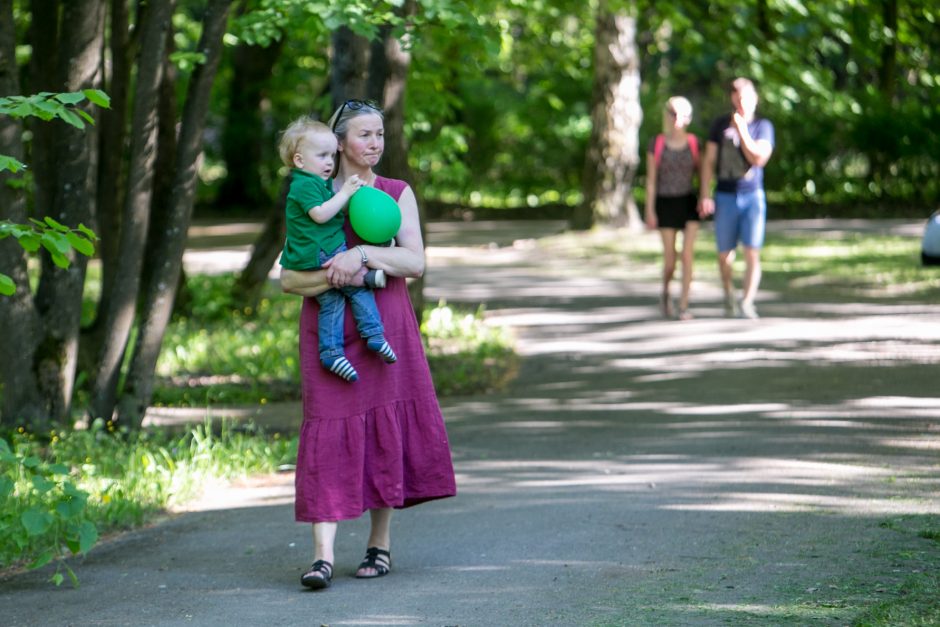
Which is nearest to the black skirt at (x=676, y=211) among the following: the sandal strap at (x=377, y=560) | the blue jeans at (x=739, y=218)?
the blue jeans at (x=739, y=218)

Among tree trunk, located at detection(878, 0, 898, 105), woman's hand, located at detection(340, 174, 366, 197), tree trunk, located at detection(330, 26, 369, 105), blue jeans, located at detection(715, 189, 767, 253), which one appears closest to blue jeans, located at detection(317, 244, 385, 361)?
woman's hand, located at detection(340, 174, 366, 197)

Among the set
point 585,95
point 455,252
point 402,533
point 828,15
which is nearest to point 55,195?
point 402,533

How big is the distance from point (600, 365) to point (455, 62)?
5.61 metres

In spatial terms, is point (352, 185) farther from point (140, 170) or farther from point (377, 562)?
point (140, 170)

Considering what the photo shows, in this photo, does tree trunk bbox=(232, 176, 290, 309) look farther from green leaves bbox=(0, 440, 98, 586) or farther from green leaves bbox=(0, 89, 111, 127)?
green leaves bbox=(0, 89, 111, 127)

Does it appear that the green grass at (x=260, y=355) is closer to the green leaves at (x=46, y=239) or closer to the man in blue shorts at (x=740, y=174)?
the man in blue shorts at (x=740, y=174)

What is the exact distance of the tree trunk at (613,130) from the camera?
2167 cm

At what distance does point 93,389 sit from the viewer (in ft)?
28.6

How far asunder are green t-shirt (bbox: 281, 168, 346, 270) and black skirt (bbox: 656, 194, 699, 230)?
7.66m

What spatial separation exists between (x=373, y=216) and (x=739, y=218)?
7.38 m

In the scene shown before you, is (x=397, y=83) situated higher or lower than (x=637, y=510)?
higher

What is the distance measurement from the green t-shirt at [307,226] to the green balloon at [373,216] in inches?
3.4

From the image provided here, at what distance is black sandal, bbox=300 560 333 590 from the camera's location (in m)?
5.42

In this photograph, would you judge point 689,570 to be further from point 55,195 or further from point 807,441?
point 55,195
